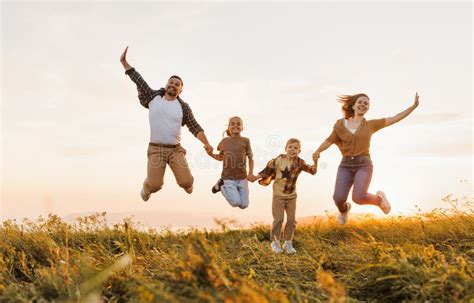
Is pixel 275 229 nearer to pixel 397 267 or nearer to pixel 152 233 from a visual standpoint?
pixel 152 233

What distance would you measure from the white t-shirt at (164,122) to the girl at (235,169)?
75 cm

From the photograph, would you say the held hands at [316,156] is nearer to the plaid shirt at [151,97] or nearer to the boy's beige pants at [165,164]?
the plaid shirt at [151,97]

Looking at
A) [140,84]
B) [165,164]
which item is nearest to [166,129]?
[165,164]

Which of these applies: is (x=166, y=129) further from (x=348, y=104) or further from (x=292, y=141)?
(x=348, y=104)

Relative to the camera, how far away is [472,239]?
6418mm

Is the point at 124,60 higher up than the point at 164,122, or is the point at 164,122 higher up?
the point at 124,60

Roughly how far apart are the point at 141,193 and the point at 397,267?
5.43m

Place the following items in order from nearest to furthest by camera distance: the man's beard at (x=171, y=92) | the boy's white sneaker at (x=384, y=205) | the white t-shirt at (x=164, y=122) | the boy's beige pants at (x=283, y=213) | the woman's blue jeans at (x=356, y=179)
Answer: the boy's beige pants at (x=283, y=213) < the woman's blue jeans at (x=356, y=179) < the boy's white sneaker at (x=384, y=205) < the white t-shirt at (x=164, y=122) < the man's beard at (x=171, y=92)

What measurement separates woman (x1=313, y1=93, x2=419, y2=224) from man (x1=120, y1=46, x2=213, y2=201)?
220 centimetres

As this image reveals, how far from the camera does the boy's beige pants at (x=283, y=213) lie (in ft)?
23.4

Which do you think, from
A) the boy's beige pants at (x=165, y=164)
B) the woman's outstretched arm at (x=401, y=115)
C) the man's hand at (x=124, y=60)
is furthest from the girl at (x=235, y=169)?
the woman's outstretched arm at (x=401, y=115)

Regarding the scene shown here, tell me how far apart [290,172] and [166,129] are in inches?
85.8

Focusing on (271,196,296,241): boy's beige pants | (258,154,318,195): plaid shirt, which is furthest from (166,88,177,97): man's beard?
(271,196,296,241): boy's beige pants

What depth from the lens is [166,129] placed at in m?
7.55
